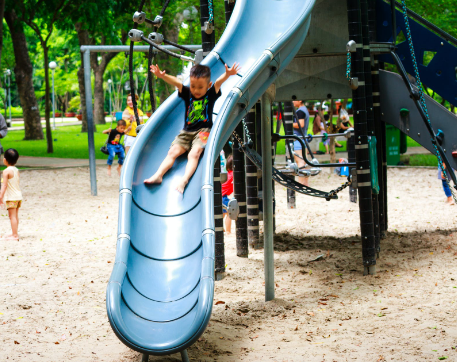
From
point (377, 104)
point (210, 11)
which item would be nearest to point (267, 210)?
point (210, 11)

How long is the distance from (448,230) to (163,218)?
5.55 metres

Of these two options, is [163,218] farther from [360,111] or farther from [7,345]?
[360,111]

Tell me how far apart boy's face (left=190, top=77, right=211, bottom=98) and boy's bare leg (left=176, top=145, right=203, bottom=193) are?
1.95 ft

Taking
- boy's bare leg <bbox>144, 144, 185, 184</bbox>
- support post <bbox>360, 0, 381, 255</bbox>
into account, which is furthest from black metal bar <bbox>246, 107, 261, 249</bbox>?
boy's bare leg <bbox>144, 144, 185, 184</bbox>

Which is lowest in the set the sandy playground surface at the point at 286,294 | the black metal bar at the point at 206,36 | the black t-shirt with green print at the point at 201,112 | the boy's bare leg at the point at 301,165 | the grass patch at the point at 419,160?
the sandy playground surface at the point at 286,294

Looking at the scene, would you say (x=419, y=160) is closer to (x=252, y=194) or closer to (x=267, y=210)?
(x=252, y=194)

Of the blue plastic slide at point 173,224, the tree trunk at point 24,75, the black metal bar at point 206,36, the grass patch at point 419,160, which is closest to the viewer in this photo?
the blue plastic slide at point 173,224

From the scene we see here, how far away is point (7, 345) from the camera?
5.00 m

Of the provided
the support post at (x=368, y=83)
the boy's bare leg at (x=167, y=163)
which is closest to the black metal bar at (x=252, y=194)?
the support post at (x=368, y=83)

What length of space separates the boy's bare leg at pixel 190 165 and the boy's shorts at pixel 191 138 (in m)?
0.10

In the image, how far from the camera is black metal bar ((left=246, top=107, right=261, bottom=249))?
8414 mm

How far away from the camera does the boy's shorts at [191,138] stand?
581 cm

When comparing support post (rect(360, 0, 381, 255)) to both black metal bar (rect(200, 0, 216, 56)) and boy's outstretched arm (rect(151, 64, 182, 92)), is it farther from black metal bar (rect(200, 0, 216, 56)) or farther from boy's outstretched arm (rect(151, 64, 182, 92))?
boy's outstretched arm (rect(151, 64, 182, 92))

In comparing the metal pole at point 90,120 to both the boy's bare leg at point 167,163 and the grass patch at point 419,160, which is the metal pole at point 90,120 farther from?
the grass patch at point 419,160
